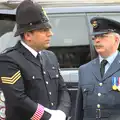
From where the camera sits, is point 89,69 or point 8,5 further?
point 8,5

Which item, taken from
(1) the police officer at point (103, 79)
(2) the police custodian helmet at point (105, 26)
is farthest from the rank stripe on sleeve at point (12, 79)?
(2) the police custodian helmet at point (105, 26)

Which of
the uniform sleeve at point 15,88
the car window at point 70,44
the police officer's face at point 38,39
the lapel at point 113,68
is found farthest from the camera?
the car window at point 70,44

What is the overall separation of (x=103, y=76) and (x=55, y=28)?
1613mm

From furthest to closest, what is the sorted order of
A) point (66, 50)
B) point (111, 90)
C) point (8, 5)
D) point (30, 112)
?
point (8, 5) → point (66, 50) → point (111, 90) → point (30, 112)

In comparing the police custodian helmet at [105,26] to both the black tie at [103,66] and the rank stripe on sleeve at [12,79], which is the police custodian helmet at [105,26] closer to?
the black tie at [103,66]

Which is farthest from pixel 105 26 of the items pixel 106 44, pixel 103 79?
pixel 103 79

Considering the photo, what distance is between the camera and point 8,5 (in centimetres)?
519

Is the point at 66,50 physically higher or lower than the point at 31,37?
lower

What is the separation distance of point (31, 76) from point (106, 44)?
0.62 meters

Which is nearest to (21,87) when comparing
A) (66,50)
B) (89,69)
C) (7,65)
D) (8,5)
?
(7,65)

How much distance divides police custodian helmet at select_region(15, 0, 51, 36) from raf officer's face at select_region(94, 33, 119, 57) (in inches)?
16.1

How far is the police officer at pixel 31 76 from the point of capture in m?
3.09

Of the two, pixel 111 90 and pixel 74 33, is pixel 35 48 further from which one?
pixel 74 33

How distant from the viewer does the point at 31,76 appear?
10.4 ft
